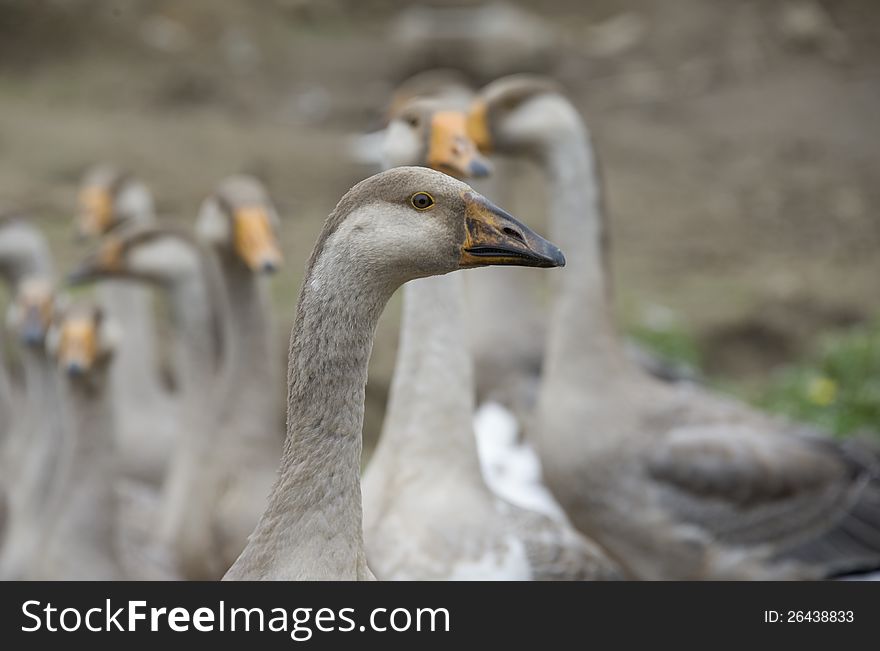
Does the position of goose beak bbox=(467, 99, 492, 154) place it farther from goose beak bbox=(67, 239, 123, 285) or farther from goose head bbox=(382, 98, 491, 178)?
goose beak bbox=(67, 239, 123, 285)

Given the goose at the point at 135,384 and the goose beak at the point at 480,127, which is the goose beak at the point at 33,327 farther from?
the goose beak at the point at 480,127

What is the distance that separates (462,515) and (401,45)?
38.8 ft

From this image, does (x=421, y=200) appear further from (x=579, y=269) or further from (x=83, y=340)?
(x=83, y=340)

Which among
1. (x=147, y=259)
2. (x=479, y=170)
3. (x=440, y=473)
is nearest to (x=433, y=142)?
(x=479, y=170)

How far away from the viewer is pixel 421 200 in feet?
8.19

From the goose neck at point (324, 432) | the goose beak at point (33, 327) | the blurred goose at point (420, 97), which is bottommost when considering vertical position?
the goose neck at point (324, 432)

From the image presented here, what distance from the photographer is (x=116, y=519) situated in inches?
180

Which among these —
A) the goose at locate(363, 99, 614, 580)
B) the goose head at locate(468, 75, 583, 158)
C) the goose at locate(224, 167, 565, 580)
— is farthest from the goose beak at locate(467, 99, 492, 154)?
the goose at locate(224, 167, 565, 580)

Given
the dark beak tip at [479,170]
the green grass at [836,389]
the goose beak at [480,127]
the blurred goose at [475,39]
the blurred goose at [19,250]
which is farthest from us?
the blurred goose at [475,39]

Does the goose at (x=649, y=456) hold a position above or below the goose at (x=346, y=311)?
above

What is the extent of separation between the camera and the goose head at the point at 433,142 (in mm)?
3533

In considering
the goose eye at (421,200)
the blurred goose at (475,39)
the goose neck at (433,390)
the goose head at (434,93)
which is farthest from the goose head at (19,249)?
the blurred goose at (475,39)
